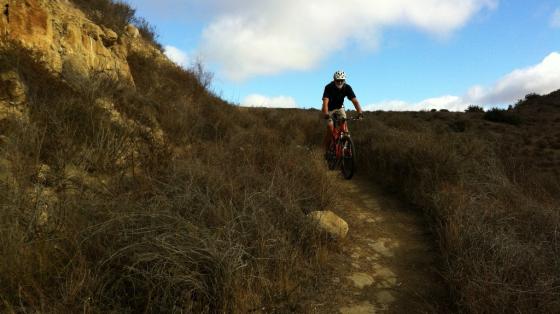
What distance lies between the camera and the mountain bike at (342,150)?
728 centimetres

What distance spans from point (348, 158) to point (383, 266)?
3.45 metres

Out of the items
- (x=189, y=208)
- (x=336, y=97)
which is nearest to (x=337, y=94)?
(x=336, y=97)

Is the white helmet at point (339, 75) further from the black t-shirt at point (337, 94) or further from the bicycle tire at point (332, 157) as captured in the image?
the bicycle tire at point (332, 157)

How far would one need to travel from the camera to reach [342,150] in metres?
7.33

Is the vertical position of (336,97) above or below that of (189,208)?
above

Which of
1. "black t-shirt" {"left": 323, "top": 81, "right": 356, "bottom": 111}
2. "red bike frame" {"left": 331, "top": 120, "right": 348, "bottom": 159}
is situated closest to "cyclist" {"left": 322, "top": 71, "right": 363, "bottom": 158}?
"black t-shirt" {"left": 323, "top": 81, "right": 356, "bottom": 111}

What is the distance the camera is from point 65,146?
4398 mm

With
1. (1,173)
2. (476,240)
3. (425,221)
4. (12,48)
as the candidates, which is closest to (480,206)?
(425,221)

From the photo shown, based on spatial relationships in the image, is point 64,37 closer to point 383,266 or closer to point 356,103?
point 356,103

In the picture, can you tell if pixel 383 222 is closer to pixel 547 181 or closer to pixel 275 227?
pixel 275 227

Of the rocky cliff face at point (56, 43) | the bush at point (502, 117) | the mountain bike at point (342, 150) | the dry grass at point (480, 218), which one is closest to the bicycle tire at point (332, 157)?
the mountain bike at point (342, 150)

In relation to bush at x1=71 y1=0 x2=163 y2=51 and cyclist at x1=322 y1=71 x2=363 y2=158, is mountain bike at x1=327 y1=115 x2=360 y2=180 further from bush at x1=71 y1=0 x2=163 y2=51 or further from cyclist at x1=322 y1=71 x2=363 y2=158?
bush at x1=71 y1=0 x2=163 y2=51

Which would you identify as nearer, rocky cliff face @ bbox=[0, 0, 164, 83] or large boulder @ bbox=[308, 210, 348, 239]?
large boulder @ bbox=[308, 210, 348, 239]

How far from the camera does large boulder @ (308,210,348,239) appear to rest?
4.31m
